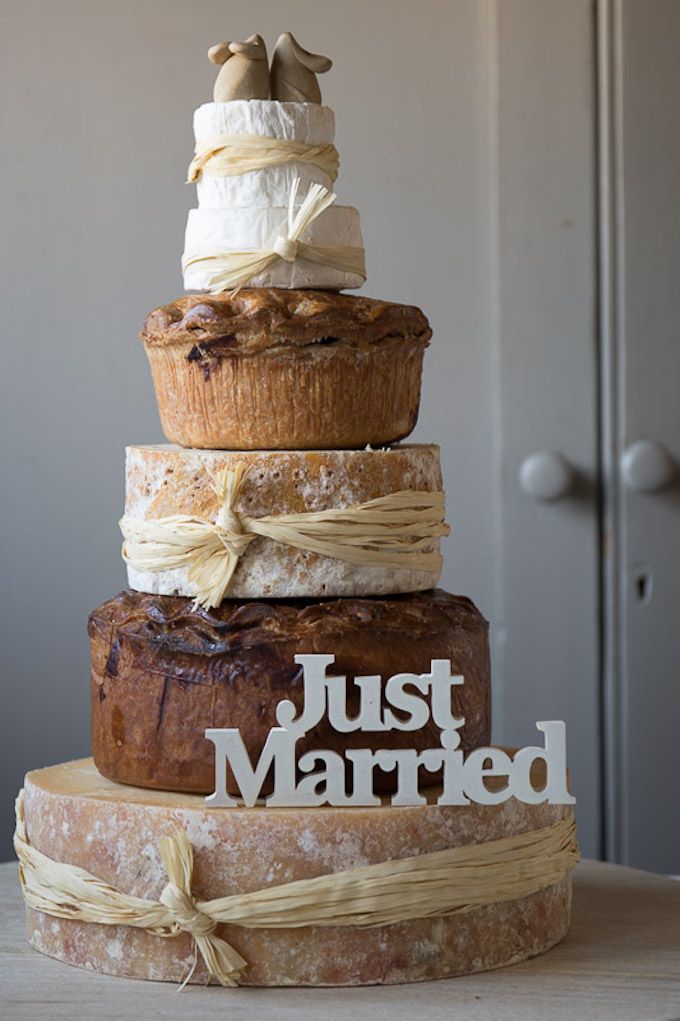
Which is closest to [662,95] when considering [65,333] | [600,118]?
[600,118]

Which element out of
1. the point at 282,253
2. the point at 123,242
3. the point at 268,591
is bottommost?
the point at 268,591

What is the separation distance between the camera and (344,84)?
1.86 meters

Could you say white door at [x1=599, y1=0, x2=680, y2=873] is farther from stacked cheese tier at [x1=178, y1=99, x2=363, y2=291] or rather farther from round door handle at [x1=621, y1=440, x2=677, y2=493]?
stacked cheese tier at [x1=178, y1=99, x2=363, y2=291]

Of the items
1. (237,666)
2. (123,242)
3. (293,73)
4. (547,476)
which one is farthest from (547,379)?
(237,666)

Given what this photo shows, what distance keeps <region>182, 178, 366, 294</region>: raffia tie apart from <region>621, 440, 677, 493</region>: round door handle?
2.68ft

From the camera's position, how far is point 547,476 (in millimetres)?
1847

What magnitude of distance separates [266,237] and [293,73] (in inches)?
5.6

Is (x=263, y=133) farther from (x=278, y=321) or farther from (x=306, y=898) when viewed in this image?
(x=306, y=898)

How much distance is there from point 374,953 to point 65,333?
43.1 inches

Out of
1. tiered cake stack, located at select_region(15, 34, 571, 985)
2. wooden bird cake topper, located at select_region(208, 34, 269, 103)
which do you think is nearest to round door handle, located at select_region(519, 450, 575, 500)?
tiered cake stack, located at select_region(15, 34, 571, 985)

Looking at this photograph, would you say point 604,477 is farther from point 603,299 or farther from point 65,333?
point 65,333

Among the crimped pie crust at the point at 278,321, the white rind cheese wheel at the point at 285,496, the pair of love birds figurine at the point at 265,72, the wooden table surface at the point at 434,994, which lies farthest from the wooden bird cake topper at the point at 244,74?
the wooden table surface at the point at 434,994

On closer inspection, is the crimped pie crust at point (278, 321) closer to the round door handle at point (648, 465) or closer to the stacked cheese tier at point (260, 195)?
the stacked cheese tier at point (260, 195)

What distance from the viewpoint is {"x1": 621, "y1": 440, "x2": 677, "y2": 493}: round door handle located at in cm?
184
